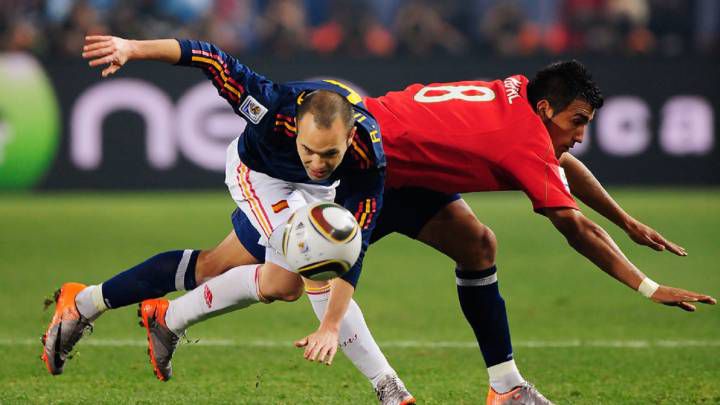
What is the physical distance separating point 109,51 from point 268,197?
1.03m

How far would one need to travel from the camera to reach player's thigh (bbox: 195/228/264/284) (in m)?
5.81

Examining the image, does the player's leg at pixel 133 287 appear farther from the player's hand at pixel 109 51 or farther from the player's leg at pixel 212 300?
the player's hand at pixel 109 51

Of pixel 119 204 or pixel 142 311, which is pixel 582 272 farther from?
pixel 119 204

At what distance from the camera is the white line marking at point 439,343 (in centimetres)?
700

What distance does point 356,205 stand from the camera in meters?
4.86

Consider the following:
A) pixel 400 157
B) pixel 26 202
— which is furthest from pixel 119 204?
pixel 400 157

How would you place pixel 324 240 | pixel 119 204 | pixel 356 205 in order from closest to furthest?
1. pixel 324 240
2. pixel 356 205
3. pixel 119 204

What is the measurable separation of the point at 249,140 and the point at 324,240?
3.68ft

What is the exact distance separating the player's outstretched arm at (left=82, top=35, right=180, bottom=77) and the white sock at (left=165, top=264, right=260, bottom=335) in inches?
42.0

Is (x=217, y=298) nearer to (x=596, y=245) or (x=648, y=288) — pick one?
(x=596, y=245)

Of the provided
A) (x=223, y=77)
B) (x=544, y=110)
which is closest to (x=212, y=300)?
(x=223, y=77)

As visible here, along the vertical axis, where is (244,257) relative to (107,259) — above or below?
above

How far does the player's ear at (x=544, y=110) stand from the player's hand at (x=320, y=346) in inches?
59.4

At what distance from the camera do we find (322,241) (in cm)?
450
